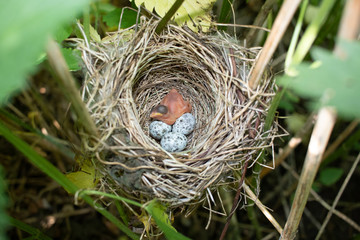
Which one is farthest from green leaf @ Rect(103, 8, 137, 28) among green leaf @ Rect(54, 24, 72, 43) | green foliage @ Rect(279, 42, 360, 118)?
green foliage @ Rect(279, 42, 360, 118)

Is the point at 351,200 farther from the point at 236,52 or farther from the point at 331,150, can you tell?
the point at 236,52

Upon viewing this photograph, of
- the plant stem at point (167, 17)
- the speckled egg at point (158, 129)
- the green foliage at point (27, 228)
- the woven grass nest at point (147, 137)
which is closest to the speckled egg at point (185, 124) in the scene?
the speckled egg at point (158, 129)

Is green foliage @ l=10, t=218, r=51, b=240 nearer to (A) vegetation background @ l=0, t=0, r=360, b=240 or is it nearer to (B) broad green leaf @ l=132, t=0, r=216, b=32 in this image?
(A) vegetation background @ l=0, t=0, r=360, b=240

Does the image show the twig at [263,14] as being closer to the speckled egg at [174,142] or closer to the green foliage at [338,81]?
the speckled egg at [174,142]

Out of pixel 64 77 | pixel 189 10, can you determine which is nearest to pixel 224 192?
pixel 189 10

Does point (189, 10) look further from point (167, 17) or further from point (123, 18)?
point (123, 18)

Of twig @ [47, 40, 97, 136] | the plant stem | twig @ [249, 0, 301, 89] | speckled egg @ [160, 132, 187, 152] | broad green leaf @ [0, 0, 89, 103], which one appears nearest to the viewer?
broad green leaf @ [0, 0, 89, 103]

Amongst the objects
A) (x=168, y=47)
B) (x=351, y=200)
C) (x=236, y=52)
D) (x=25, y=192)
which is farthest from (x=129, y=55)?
(x=351, y=200)
